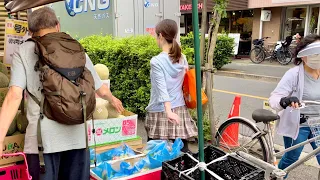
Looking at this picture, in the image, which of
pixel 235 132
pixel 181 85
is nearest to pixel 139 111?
pixel 235 132

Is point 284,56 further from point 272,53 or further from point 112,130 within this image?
point 112,130

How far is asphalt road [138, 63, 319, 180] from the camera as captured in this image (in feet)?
13.3

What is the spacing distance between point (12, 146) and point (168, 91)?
57.4 inches

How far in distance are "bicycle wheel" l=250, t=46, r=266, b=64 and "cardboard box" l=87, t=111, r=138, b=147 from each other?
1335 cm

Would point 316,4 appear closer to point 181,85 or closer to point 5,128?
point 181,85

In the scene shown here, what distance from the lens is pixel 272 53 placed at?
1553 centimetres

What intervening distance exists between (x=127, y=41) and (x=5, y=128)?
14.0ft

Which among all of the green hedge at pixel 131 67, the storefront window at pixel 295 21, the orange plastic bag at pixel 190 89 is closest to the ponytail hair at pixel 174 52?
the orange plastic bag at pixel 190 89

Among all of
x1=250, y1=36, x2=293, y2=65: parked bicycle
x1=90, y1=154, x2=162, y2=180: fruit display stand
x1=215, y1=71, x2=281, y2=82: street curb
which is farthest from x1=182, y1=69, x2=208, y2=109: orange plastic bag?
x1=250, y1=36, x2=293, y2=65: parked bicycle

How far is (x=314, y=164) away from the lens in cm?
419

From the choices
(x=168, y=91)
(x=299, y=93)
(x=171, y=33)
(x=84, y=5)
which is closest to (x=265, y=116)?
(x=299, y=93)

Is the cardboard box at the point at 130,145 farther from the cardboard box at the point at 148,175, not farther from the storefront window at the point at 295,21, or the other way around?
the storefront window at the point at 295,21

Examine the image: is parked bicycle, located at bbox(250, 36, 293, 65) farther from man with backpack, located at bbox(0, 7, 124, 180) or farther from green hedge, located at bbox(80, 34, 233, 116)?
man with backpack, located at bbox(0, 7, 124, 180)

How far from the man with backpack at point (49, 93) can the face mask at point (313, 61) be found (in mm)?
2015
